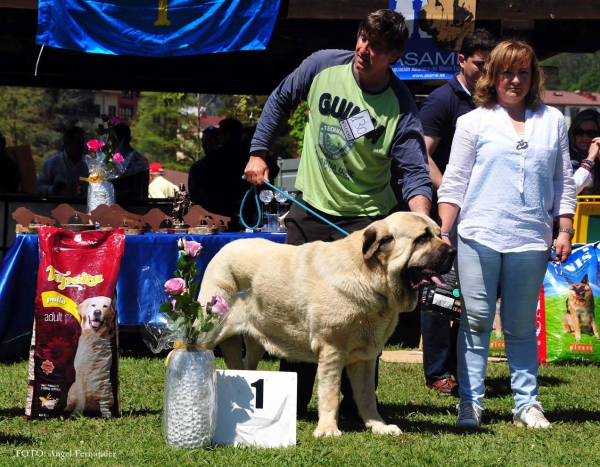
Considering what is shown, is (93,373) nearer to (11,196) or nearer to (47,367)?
(47,367)

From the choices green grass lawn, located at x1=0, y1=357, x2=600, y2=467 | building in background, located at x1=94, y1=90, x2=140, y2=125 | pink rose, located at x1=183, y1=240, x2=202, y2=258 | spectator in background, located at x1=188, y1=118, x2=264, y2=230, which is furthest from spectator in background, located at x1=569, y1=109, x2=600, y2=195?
building in background, located at x1=94, y1=90, x2=140, y2=125

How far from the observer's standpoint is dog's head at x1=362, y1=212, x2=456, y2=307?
3.83m

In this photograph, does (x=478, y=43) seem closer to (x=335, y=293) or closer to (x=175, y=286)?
(x=335, y=293)

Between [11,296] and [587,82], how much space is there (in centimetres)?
A: 11074

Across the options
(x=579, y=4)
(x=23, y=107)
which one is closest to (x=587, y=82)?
(x=23, y=107)

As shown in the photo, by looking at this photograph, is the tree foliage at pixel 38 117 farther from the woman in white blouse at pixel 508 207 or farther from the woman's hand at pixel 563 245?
the woman's hand at pixel 563 245

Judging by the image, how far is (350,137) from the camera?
164 inches

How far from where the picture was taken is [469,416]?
14.2ft

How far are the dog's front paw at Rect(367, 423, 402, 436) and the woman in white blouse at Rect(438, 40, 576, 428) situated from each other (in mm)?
402

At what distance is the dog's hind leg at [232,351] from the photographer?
4.54 metres

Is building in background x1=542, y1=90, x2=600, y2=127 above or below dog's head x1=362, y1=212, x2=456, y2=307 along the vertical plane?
above

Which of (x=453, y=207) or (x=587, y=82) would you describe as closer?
(x=453, y=207)

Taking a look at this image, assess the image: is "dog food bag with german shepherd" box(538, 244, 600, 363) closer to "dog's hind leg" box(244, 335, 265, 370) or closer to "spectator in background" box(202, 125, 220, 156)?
"dog's hind leg" box(244, 335, 265, 370)

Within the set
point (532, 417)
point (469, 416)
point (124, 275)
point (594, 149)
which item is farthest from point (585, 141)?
point (124, 275)
